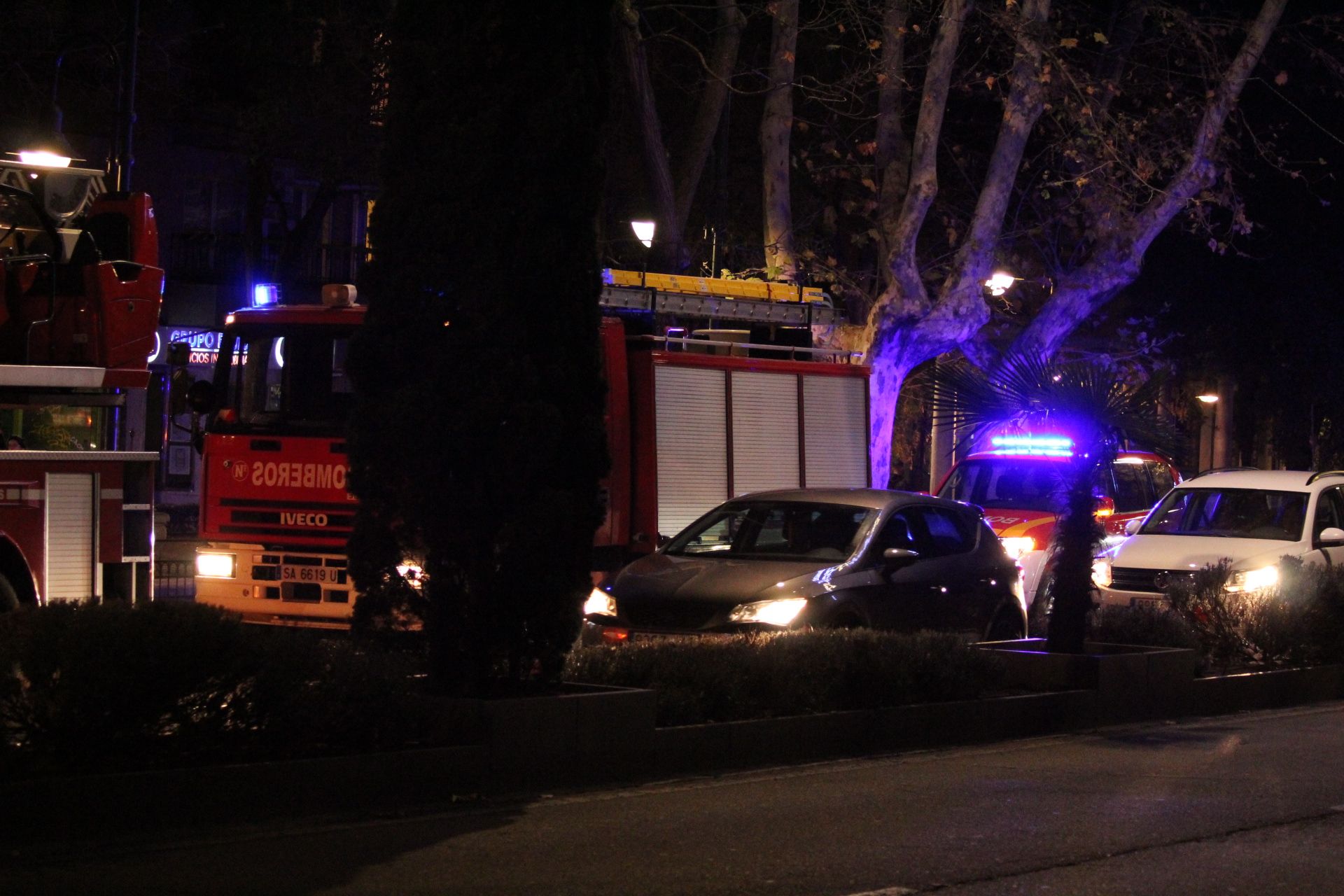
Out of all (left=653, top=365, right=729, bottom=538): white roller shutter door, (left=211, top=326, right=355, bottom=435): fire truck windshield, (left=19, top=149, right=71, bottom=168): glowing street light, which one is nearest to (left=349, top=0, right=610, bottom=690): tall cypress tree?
(left=19, top=149, right=71, bottom=168): glowing street light

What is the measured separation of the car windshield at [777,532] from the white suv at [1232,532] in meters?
3.67

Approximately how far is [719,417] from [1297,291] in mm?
20101

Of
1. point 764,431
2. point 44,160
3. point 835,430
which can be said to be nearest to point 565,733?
point 44,160

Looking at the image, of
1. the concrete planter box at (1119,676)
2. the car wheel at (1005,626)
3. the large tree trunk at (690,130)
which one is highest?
the large tree trunk at (690,130)

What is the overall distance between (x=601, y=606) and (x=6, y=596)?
4.03 metres

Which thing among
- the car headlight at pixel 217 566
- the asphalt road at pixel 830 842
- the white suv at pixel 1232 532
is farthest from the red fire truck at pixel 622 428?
the asphalt road at pixel 830 842

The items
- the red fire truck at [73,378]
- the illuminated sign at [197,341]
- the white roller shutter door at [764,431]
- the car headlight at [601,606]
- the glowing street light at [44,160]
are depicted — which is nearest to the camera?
the red fire truck at [73,378]

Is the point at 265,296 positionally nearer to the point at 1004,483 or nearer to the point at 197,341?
the point at 1004,483

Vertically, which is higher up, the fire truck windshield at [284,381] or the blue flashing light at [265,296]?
the blue flashing light at [265,296]

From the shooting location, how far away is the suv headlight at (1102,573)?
666 inches

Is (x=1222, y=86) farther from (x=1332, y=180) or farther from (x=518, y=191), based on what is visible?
(x=518, y=191)

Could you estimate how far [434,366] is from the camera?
9164 mm

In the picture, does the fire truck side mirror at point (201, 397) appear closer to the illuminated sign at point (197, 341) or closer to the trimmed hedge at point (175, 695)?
the trimmed hedge at point (175, 695)

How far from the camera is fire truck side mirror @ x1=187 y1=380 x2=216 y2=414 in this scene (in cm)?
1359
